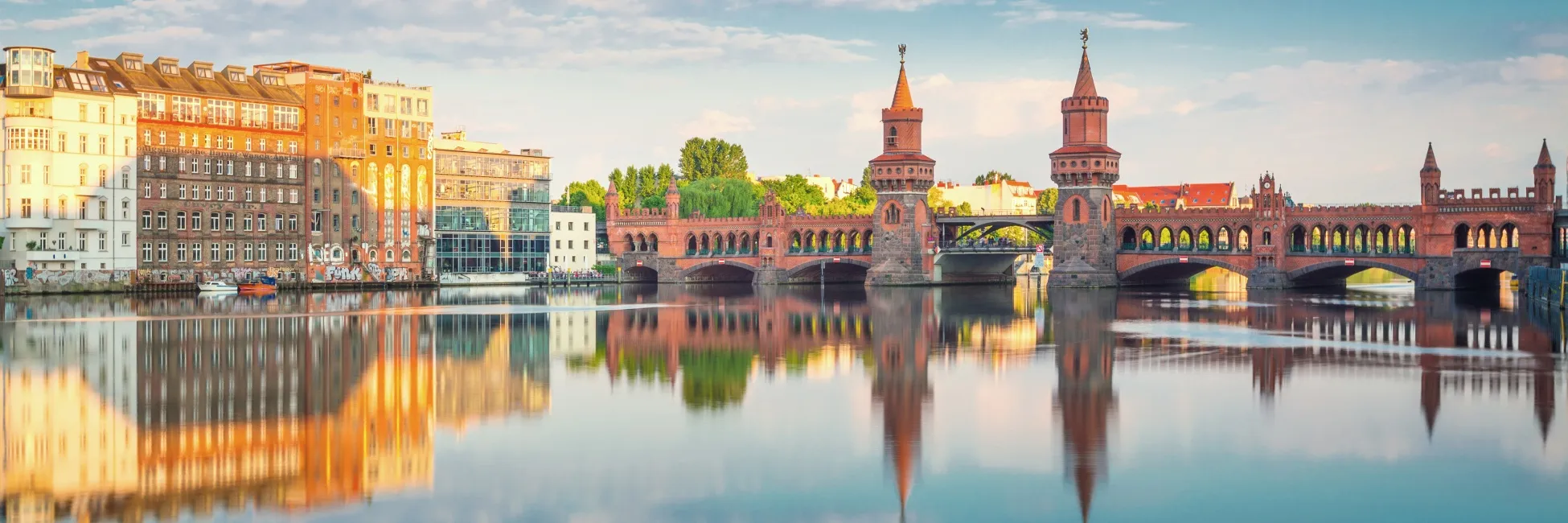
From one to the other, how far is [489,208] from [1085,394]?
79.3m

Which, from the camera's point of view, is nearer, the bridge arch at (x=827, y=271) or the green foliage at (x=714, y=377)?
the green foliage at (x=714, y=377)

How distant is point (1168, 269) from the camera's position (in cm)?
10019

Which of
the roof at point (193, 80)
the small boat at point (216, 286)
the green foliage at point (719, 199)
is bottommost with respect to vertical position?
the small boat at point (216, 286)

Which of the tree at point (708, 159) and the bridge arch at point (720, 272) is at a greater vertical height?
the tree at point (708, 159)

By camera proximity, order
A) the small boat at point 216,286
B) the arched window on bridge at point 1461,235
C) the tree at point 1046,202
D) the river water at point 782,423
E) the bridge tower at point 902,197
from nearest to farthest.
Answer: the river water at point 782,423 < the arched window on bridge at point 1461,235 < the small boat at point 216,286 < the bridge tower at point 902,197 < the tree at point 1046,202

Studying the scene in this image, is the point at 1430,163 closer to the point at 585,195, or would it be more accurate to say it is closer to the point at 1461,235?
the point at 1461,235

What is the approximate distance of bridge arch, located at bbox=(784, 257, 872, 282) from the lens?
357ft

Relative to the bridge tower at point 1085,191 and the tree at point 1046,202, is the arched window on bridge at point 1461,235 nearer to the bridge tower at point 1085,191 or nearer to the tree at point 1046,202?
the bridge tower at point 1085,191

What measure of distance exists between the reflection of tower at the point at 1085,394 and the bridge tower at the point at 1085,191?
2965cm

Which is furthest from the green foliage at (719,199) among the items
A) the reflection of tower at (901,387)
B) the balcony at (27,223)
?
the reflection of tower at (901,387)

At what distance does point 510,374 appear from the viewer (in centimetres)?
3803

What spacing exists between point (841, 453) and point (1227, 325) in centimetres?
3332

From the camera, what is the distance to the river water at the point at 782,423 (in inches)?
856

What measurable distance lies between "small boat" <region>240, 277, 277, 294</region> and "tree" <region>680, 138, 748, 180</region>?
55.8 metres
